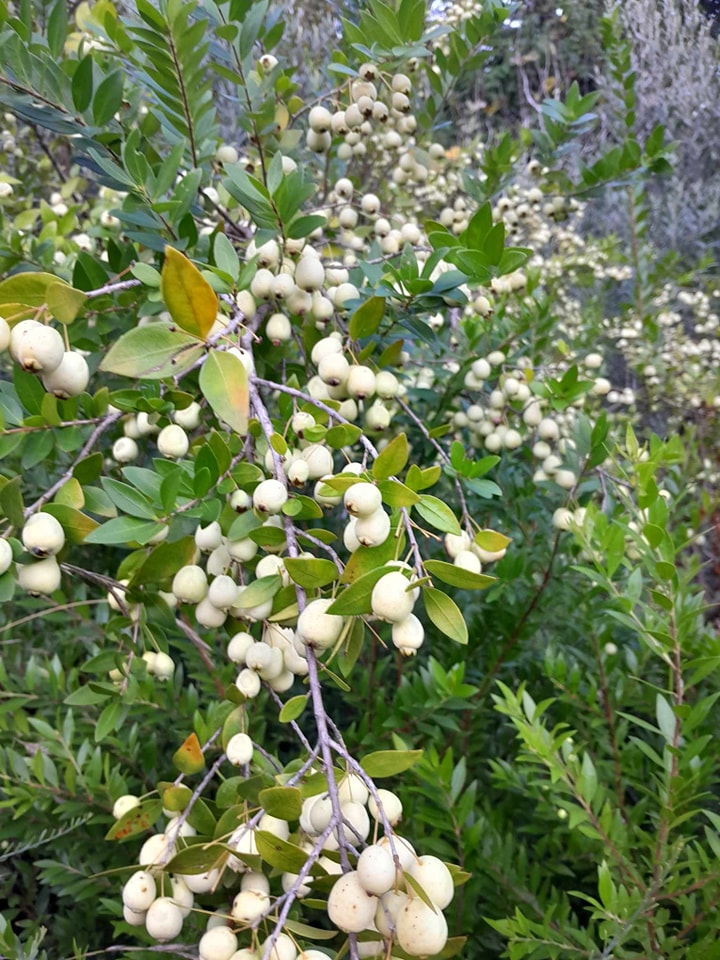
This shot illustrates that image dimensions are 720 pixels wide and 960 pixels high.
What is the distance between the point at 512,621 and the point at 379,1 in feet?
2.75

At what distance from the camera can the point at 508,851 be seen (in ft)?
2.56

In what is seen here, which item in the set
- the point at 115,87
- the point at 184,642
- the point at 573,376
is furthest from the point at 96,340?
the point at 573,376

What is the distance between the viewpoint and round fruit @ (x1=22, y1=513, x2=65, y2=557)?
0.46 metres

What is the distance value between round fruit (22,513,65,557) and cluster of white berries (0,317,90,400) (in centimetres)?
9

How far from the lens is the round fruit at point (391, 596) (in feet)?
1.33

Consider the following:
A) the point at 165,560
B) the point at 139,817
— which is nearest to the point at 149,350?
the point at 165,560

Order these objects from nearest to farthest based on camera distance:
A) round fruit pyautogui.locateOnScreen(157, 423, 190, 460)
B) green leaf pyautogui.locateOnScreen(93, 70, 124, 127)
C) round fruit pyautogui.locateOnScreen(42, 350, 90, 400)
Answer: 1. round fruit pyautogui.locateOnScreen(42, 350, 90, 400)
2. round fruit pyautogui.locateOnScreen(157, 423, 190, 460)
3. green leaf pyautogui.locateOnScreen(93, 70, 124, 127)

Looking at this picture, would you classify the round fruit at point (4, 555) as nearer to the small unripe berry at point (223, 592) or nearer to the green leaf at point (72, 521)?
the green leaf at point (72, 521)

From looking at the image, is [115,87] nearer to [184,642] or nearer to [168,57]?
[168,57]

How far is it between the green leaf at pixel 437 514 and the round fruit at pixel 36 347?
0.85ft

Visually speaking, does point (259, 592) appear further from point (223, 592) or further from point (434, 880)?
point (434, 880)

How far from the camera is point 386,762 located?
415mm

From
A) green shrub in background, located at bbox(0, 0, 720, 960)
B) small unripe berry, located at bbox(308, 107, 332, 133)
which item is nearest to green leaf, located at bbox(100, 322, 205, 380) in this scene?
green shrub in background, located at bbox(0, 0, 720, 960)

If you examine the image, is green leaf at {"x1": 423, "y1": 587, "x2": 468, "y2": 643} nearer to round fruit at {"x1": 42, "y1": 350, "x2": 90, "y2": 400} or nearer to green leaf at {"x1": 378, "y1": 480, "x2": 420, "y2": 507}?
green leaf at {"x1": 378, "y1": 480, "x2": 420, "y2": 507}
